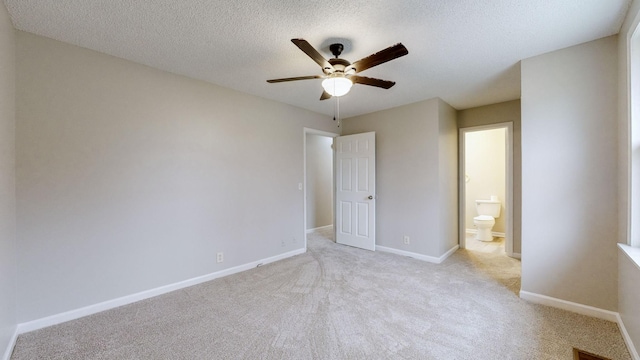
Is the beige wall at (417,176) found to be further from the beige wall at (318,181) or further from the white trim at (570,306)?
the beige wall at (318,181)

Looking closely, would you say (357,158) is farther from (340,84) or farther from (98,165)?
(98,165)

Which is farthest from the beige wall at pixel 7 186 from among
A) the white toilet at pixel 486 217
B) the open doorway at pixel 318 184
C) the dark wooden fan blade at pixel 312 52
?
the white toilet at pixel 486 217

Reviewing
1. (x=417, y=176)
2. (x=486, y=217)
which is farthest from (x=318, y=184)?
(x=486, y=217)

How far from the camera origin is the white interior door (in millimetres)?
4320

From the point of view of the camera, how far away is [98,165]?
7.76ft

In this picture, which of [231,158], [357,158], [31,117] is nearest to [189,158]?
[231,158]

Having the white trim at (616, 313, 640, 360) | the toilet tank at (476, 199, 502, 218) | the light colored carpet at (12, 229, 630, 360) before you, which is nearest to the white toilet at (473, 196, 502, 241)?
the toilet tank at (476, 199, 502, 218)

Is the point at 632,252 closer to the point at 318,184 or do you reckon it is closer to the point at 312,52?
the point at 312,52

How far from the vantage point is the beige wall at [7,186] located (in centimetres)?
168

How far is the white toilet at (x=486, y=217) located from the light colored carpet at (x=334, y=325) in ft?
6.15

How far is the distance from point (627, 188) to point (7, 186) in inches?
178

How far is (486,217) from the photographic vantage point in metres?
4.97

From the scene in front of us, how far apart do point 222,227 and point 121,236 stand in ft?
3.35

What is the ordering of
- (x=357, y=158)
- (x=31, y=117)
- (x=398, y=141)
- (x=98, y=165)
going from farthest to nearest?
(x=357, y=158) < (x=398, y=141) < (x=98, y=165) < (x=31, y=117)
